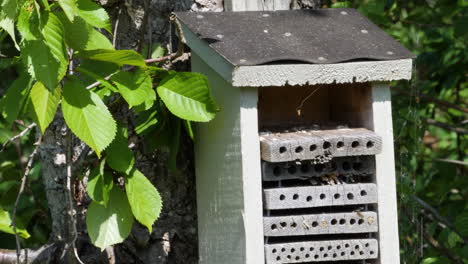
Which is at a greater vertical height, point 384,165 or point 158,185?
point 384,165

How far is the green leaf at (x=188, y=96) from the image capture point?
1.94m

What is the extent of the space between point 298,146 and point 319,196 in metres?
0.15

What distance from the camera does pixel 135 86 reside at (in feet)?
6.23

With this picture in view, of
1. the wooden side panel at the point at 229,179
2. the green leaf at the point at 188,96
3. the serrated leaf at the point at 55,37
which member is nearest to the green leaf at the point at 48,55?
the serrated leaf at the point at 55,37

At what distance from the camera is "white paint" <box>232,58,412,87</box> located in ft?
6.23

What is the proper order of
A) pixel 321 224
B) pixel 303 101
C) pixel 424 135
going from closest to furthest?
pixel 321 224 → pixel 303 101 → pixel 424 135

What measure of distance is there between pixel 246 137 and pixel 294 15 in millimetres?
457

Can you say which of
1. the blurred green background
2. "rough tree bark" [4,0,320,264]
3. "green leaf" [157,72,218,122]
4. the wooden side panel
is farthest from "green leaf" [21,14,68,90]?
the blurred green background

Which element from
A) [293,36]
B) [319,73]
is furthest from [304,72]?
→ [293,36]

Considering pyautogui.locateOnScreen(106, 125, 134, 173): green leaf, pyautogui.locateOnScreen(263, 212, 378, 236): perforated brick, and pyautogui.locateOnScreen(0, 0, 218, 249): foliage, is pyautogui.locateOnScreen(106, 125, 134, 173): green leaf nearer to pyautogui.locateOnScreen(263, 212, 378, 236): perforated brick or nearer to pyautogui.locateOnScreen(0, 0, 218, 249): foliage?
pyautogui.locateOnScreen(0, 0, 218, 249): foliage

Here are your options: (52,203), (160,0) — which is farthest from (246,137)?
(52,203)

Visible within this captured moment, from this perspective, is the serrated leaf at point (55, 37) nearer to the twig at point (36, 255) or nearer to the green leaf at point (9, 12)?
the green leaf at point (9, 12)

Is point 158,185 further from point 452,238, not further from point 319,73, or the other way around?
point 452,238

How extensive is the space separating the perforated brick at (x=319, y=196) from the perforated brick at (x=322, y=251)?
0.10 meters
